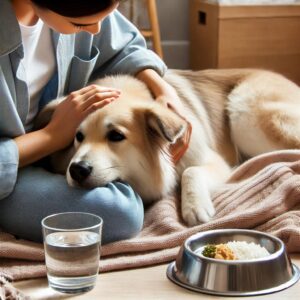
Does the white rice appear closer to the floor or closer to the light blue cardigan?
the floor

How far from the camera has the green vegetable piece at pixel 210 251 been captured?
1379mm

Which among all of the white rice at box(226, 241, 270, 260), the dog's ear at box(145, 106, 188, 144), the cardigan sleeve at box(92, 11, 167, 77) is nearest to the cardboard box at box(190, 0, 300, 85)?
the cardigan sleeve at box(92, 11, 167, 77)

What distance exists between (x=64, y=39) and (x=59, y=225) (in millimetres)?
705

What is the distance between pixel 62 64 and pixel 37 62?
8cm

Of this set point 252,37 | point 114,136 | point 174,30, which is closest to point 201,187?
point 114,136

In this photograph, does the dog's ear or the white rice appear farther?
the dog's ear

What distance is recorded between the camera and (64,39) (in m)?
1.90

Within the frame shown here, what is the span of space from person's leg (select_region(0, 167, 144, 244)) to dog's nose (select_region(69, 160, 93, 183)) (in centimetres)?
3

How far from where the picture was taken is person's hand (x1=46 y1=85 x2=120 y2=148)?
1719 mm

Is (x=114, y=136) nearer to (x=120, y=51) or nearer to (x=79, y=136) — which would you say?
(x=79, y=136)

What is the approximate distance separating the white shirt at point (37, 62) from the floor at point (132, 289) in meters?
0.60

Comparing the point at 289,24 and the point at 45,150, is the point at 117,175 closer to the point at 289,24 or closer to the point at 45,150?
the point at 45,150

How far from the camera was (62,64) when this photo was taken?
1.89 m

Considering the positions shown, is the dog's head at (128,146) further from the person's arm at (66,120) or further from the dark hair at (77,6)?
the dark hair at (77,6)
